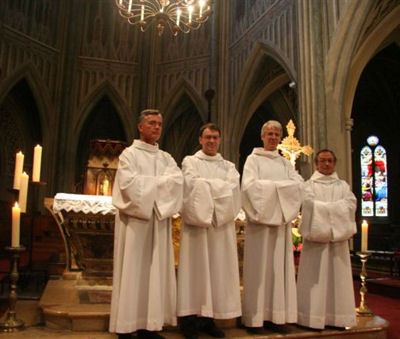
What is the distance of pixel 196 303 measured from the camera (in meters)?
2.71

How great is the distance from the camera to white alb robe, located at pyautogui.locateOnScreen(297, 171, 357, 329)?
9.99ft

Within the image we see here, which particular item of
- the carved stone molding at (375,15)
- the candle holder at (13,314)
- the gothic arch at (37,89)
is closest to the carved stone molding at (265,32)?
the carved stone molding at (375,15)

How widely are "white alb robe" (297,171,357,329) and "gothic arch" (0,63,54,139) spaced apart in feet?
37.0

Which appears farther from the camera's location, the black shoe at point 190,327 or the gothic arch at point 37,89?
the gothic arch at point 37,89

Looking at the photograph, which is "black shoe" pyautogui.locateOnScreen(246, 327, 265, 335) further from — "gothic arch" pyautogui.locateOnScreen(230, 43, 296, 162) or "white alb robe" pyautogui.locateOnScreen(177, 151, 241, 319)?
"gothic arch" pyautogui.locateOnScreen(230, 43, 296, 162)

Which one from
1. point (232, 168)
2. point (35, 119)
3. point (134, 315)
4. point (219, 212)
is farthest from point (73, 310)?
point (35, 119)

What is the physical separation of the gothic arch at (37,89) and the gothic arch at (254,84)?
586 cm

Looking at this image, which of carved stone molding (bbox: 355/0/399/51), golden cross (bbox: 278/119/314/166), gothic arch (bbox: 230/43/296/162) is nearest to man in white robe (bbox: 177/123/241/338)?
golden cross (bbox: 278/119/314/166)

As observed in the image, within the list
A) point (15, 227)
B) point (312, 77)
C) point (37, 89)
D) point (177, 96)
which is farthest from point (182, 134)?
point (15, 227)

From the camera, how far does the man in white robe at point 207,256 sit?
2.70m

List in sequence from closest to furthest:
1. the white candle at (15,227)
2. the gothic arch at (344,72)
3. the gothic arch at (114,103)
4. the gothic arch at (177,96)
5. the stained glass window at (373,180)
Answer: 1. the white candle at (15,227)
2. the gothic arch at (344,72)
3. the gothic arch at (177,96)
4. the gothic arch at (114,103)
5. the stained glass window at (373,180)

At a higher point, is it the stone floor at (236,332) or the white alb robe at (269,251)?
the white alb robe at (269,251)

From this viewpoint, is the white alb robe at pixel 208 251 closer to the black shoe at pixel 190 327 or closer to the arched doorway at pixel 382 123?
the black shoe at pixel 190 327

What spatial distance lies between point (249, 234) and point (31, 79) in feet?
38.3
